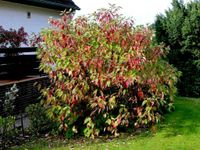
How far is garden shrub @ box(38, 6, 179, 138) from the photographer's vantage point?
8.41 metres

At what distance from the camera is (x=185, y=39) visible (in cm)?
1331

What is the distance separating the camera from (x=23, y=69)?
12.4 metres

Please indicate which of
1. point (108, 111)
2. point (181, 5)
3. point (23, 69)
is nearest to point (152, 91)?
point (108, 111)

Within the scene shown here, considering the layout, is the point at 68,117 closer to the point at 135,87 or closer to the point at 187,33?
the point at 135,87

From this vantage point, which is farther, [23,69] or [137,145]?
[23,69]

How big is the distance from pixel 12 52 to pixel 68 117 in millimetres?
4170

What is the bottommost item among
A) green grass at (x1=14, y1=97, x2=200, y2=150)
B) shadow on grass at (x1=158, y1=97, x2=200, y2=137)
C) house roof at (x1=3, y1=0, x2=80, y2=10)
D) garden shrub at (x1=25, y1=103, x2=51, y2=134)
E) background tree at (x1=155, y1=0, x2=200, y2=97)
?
green grass at (x1=14, y1=97, x2=200, y2=150)

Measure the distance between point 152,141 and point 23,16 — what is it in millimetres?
9332

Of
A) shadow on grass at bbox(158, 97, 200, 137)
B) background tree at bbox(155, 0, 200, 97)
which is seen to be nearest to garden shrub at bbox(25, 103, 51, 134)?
shadow on grass at bbox(158, 97, 200, 137)

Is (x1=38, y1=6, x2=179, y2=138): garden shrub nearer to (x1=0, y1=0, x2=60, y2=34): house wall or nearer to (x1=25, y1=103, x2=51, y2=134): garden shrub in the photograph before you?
(x1=25, y1=103, x2=51, y2=134): garden shrub

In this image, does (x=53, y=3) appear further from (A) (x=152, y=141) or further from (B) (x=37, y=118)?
(A) (x=152, y=141)

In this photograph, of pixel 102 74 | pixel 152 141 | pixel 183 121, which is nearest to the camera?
pixel 152 141

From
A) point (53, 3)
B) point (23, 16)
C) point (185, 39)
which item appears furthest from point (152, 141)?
point (53, 3)

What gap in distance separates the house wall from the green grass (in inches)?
286
